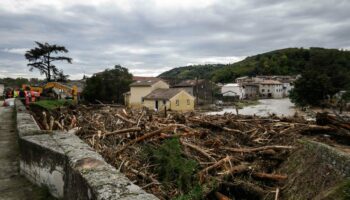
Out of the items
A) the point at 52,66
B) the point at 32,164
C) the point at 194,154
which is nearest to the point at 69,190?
the point at 32,164

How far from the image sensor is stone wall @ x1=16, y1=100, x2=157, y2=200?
2.04 metres

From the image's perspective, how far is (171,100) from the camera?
39.8 meters

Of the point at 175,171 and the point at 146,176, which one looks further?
the point at 175,171

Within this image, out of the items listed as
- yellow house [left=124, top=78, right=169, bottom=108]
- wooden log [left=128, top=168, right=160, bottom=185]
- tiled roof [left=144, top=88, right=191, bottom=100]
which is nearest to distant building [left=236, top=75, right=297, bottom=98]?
yellow house [left=124, top=78, right=169, bottom=108]

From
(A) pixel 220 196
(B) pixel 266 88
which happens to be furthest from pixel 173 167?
(B) pixel 266 88

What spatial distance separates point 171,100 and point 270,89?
62.9 meters

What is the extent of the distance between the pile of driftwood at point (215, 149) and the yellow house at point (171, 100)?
105 feet

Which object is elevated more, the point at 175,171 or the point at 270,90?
the point at 175,171

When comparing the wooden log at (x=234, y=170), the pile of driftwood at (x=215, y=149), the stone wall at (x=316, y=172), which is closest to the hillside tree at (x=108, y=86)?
the pile of driftwood at (x=215, y=149)

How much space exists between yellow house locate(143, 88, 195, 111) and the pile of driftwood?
105ft

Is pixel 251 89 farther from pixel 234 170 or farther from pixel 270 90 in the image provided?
pixel 234 170

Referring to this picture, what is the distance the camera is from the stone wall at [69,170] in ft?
6.71

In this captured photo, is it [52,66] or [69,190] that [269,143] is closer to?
[69,190]

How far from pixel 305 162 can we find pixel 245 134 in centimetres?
211
